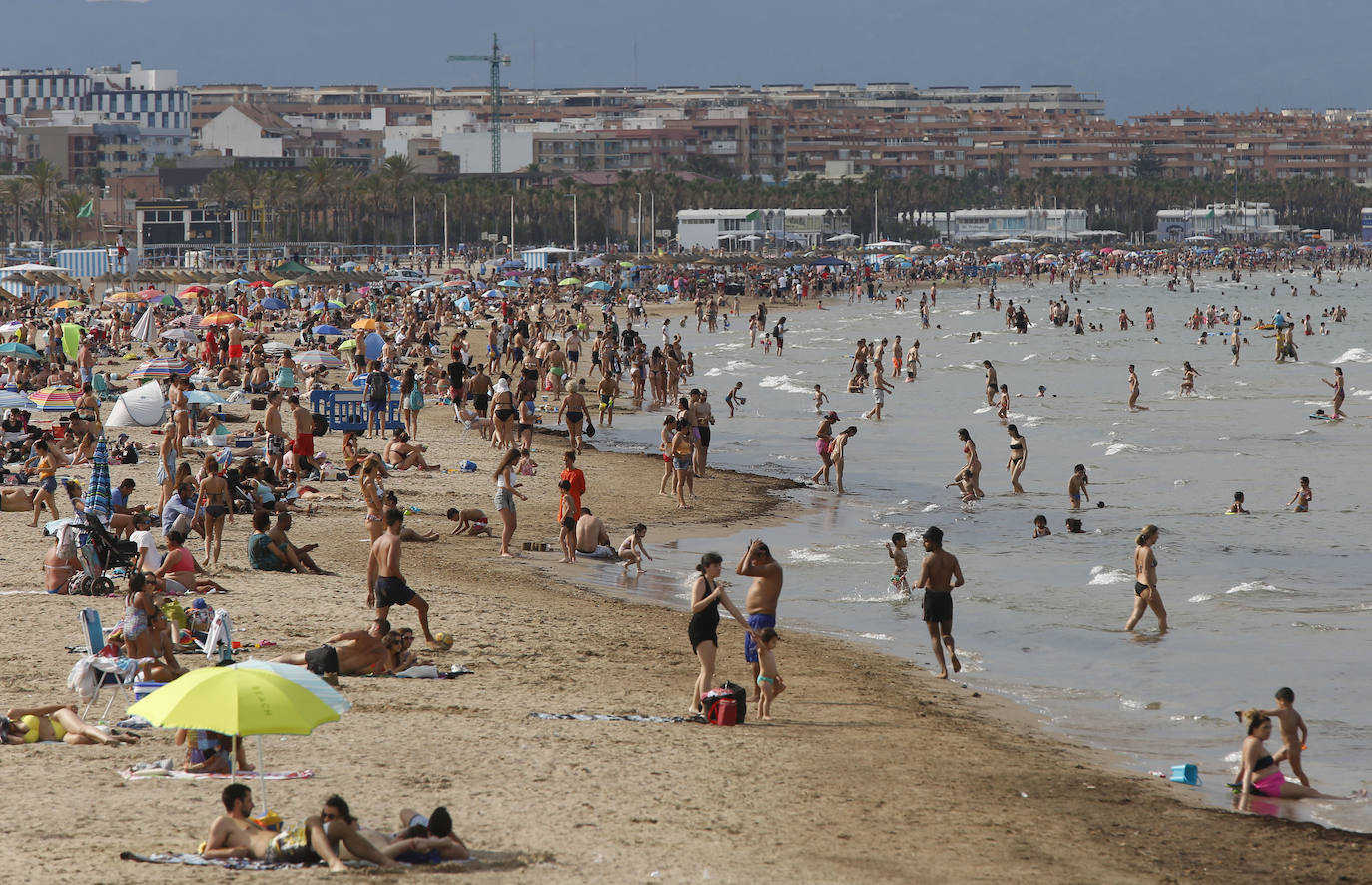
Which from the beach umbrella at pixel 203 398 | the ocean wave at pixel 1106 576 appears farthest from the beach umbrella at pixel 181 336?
the ocean wave at pixel 1106 576

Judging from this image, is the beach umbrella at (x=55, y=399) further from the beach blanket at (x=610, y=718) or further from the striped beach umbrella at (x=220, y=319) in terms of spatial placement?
the beach blanket at (x=610, y=718)

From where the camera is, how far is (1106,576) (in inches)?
616

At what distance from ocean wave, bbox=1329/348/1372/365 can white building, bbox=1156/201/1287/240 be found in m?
88.4

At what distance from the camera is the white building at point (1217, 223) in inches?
5325

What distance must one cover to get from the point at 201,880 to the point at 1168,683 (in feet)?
25.1

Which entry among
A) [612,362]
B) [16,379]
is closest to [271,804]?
[16,379]

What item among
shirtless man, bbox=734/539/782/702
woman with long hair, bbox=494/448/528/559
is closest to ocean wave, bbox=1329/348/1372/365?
woman with long hair, bbox=494/448/528/559

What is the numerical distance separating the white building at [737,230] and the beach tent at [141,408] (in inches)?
3446

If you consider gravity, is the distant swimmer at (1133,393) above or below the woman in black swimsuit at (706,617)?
above

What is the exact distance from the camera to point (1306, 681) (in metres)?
11.8

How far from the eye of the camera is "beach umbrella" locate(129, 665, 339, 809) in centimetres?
670

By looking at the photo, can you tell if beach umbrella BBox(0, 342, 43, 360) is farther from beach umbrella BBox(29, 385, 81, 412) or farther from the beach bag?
the beach bag

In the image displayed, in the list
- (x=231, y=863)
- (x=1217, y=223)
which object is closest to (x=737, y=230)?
(x=1217, y=223)

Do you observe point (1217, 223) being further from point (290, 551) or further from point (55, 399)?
point (290, 551)
